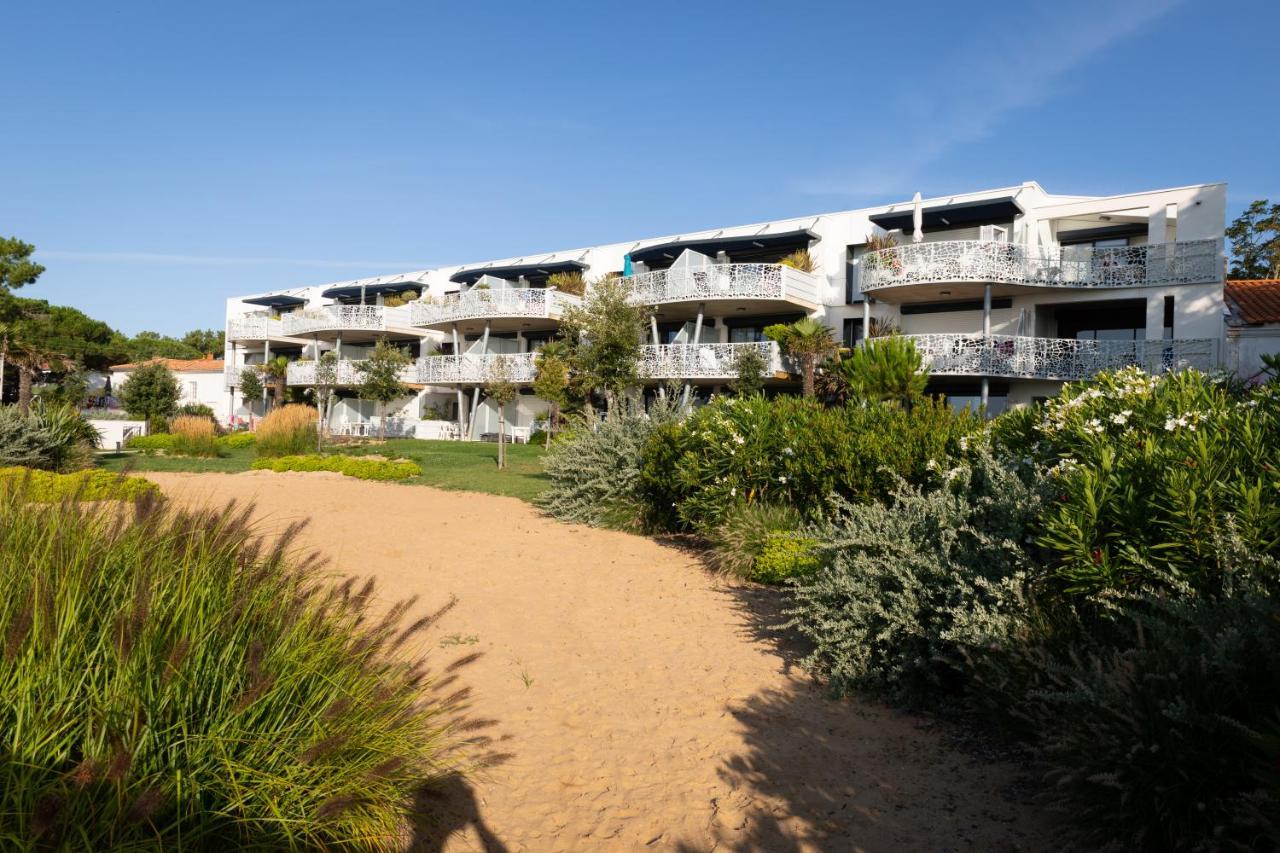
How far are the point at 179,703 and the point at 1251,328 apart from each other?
27.3 m

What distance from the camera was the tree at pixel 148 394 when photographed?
35062mm

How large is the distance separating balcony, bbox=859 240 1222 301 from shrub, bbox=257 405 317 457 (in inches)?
684

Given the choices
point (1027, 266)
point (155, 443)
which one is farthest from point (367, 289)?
point (1027, 266)

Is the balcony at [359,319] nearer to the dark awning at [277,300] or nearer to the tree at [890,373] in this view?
the dark awning at [277,300]

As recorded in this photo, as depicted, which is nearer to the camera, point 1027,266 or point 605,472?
point 605,472

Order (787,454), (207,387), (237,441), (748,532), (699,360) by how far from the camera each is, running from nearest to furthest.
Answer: (748,532) → (787,454) → (237,441) → (699,360) → (207,387)

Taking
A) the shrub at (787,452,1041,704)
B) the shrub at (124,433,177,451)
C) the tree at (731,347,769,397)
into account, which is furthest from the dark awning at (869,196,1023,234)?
the shrub at (124,433,177,451)

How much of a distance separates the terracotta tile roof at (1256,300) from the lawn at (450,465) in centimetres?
2038

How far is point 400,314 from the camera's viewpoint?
41562 millimetres

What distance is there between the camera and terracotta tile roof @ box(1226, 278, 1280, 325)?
23405 millimetres

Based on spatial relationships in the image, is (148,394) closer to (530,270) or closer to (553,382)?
(530,270)

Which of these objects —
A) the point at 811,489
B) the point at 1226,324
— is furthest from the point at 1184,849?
the point at 1226,324

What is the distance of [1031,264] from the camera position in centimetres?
2511

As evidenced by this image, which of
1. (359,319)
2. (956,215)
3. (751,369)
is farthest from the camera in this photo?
(359,319)
